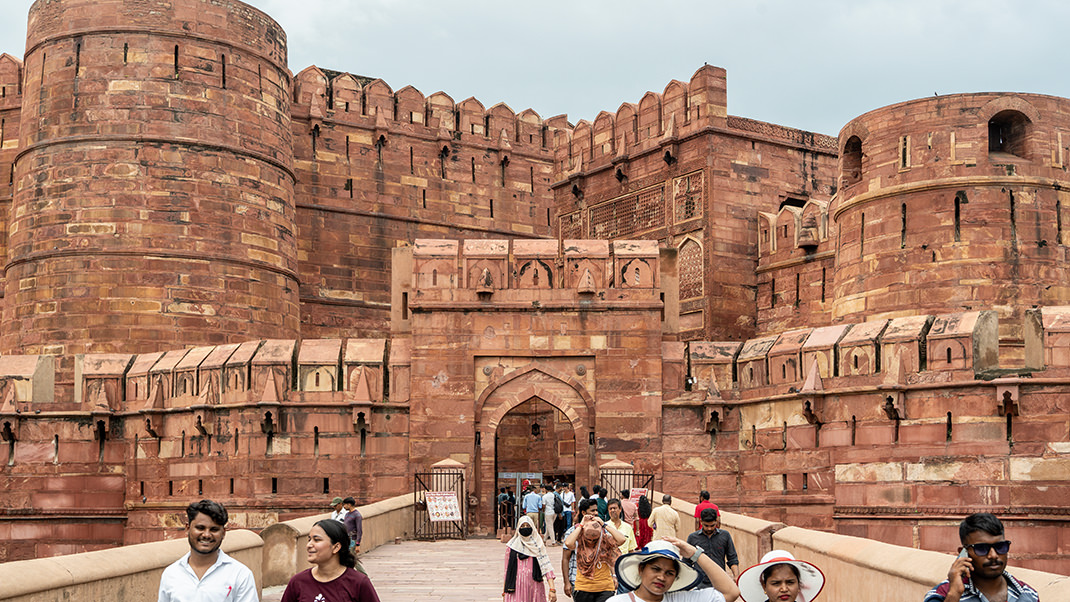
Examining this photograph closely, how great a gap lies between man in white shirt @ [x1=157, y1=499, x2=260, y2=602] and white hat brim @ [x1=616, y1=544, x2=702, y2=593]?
1618 mm

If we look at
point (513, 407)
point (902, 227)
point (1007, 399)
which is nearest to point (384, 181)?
point (513, 407)

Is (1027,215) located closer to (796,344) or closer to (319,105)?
(796,344)

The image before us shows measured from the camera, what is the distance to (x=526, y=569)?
9.20 meters

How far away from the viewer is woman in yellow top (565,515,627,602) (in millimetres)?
→ 7984

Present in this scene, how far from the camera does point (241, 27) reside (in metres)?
28.5

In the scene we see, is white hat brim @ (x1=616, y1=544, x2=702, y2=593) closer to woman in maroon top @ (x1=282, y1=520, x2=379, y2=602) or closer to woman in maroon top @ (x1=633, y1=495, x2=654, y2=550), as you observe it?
woman in maroon top @ (x1=282, y1=520, x2=379, y2=602)

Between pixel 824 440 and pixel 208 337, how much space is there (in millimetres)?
13406

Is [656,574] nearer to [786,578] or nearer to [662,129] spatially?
[786,578]

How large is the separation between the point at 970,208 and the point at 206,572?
18.9 m

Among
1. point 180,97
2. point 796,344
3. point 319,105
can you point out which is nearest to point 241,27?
point 180,97

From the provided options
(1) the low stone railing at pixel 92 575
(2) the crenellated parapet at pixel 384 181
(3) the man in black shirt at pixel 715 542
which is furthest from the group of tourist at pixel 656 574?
(2) the crenellated parapet at pixel 384 181

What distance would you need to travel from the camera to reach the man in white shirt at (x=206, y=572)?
532 centimetres

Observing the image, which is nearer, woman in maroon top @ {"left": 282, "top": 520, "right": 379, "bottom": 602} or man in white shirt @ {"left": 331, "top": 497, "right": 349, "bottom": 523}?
woman in maroon top @ {"left": 282, "top": 520, "right": 379, "bottom": 602}

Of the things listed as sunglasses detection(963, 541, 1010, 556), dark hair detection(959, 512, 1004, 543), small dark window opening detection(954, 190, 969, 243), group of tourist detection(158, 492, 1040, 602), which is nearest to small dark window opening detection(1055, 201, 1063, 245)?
small dark window opening detection(954, 190, 969, 243)
